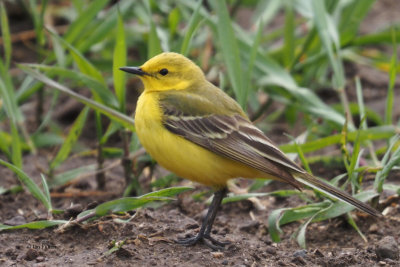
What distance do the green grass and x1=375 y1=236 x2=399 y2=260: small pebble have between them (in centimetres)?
37

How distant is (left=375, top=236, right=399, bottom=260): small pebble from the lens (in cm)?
404

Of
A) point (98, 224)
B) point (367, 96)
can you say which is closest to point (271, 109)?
A: point (367, 96)

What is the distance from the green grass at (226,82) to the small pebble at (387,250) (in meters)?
0.37

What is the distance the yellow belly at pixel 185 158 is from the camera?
415 centimetres

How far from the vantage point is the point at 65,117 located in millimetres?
7031

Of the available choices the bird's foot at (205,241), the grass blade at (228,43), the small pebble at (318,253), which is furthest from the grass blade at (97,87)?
the small pebble at (318,253)

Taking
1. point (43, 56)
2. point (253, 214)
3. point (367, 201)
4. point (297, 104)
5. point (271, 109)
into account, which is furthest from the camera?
point (271, 109)

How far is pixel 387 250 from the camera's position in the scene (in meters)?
4.04

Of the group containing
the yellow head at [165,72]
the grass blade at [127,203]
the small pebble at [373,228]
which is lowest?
the small pebble at [373,228]

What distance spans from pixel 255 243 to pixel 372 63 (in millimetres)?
A: 3436

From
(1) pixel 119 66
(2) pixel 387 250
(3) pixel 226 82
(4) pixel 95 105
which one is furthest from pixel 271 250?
(3) pixel 226 82

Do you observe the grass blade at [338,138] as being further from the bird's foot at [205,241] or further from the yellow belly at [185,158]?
the bird's foot at [205,241]

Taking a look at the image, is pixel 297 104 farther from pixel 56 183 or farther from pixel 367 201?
pixel 56 183

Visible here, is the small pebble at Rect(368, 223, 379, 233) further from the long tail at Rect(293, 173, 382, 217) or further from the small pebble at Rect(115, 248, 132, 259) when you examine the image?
the small pebble at Rect(115, 248, 132, 259)
